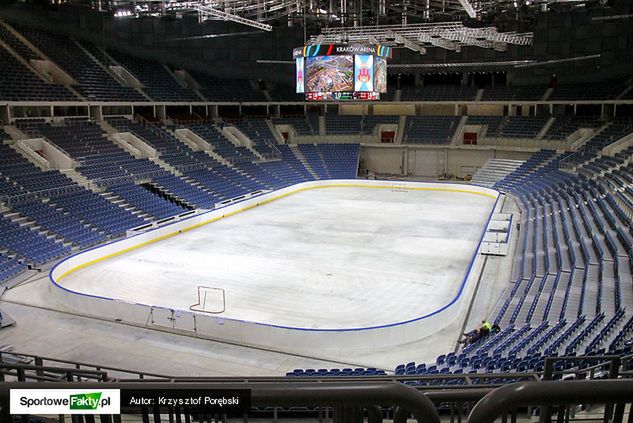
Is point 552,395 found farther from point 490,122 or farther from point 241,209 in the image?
point 490,122

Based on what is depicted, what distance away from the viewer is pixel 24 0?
4178 cm

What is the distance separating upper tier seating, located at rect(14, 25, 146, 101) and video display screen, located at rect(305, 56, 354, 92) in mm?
17917

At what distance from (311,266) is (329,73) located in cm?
1095

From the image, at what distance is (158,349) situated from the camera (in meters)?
14.8

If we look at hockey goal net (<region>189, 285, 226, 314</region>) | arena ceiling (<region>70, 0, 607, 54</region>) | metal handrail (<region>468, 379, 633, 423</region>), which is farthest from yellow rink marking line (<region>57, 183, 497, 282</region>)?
metal handrail (<region>468, 379, 633, 423</region>)

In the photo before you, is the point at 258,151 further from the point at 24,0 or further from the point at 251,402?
the point at 251,402

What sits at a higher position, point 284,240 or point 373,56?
point 373,56

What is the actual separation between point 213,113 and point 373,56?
25530 millimetres

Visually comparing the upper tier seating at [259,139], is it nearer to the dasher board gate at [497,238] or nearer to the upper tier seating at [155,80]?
the upper tier seating at [155,80]

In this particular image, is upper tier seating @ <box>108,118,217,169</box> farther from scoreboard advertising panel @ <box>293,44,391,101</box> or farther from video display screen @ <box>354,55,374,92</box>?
video display screen @ <box>354,55,374,92</box>

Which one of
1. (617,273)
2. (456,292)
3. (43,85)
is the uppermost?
(43,85)

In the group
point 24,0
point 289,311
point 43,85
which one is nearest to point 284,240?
point 289,311

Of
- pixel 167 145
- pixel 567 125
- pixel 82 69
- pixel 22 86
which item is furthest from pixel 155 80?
pixel 567 125

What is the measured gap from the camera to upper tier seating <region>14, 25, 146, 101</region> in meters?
38.9
